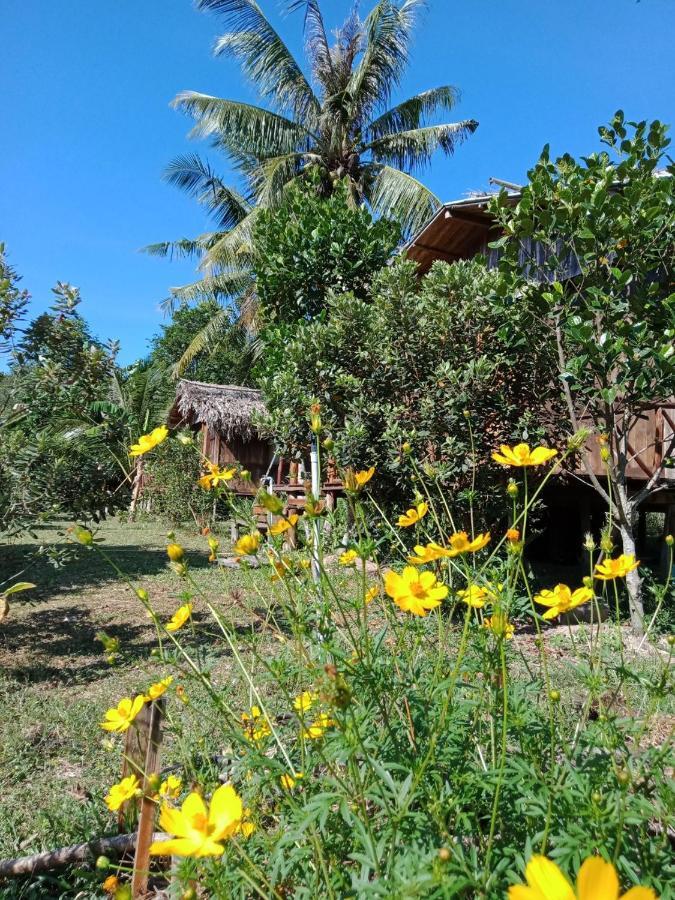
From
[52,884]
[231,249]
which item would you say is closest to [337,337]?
[52,884]

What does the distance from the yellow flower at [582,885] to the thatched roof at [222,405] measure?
12366 mm

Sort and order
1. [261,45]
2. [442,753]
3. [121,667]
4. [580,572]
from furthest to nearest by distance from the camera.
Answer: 1. [261,45]
2. [580,572]
3. [121,667]
4. [442,753]

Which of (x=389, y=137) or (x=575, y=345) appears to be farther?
(x=389, y=137)

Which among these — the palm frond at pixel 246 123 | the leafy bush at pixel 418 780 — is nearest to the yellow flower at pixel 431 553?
the leafy bush at pixel 418 780

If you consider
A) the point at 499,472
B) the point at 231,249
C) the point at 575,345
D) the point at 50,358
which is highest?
the point at 231,249

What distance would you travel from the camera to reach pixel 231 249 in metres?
11.7

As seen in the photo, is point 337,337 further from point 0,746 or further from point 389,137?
point 389,137

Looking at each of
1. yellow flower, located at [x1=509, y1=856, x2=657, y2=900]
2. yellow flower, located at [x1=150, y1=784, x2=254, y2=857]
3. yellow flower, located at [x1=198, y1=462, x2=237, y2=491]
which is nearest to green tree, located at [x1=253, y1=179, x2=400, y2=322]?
yellow flower, located at [x1=198, y1=462, x2=237, y2=491]

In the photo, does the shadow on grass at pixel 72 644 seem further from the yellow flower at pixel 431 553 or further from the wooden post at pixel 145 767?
the yellow flower at pixel 431 553

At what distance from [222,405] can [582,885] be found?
42.3 ft

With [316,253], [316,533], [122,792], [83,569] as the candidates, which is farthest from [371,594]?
[83,569]

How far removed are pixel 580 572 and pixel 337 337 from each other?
4.89m

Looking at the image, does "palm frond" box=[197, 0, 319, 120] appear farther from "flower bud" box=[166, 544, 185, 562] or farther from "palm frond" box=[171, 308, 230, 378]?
"flower bud" box=[166, 544, 185, 562]

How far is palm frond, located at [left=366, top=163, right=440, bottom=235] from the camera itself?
35.4 feet
